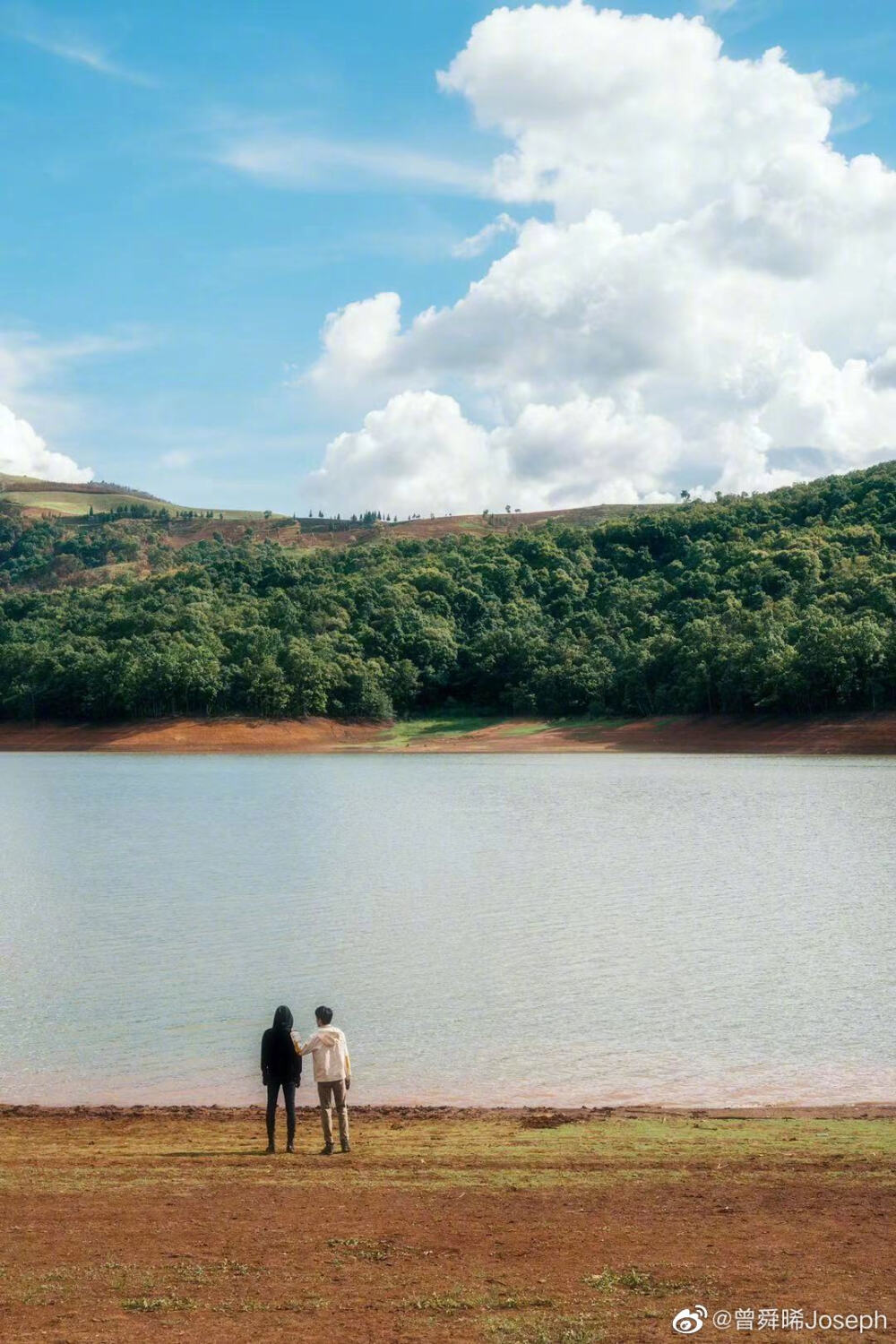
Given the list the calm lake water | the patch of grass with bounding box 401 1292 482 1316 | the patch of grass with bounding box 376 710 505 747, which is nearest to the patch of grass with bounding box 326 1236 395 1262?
the patch of grass with bounding box 401 1292 482 1316

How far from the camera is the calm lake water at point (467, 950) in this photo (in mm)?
14781

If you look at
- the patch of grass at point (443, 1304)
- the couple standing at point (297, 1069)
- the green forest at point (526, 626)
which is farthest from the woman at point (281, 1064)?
the green forest at point (526, 626)

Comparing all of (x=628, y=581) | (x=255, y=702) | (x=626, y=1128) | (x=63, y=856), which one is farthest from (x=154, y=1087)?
(x=628, y=581)

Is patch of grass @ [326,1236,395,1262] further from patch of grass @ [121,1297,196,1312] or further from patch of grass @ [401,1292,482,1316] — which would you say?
patch of grass @ [121,1297,196,1312]

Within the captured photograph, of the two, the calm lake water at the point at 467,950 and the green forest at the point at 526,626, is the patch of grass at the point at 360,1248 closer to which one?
the calm lake water at the point at 467,950

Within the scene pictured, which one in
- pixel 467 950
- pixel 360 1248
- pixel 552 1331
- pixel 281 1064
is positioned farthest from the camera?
pixel 467 950

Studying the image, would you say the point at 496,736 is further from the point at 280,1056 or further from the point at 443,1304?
the point at 443,1304

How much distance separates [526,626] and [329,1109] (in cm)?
9799

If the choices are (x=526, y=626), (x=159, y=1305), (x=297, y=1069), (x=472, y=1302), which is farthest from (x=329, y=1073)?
(x=526, y=626)

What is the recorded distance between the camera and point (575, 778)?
6091cm

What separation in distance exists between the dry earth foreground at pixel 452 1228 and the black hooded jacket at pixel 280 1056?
26.2 inches

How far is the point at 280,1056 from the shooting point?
12.1 meters

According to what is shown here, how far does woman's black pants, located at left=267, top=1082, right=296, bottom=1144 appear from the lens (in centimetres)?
1180

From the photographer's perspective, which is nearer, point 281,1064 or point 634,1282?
point 634,1282
